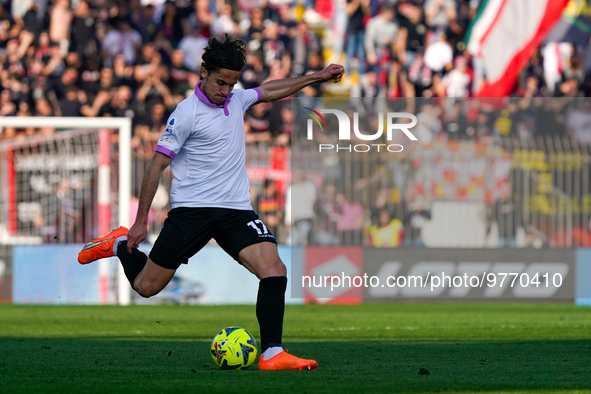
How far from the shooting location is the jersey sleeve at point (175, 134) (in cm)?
703

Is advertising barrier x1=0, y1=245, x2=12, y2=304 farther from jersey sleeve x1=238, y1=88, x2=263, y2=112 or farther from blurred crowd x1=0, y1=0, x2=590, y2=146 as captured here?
jersey sleeve x1=238, y1=88, x2=263, y2=112

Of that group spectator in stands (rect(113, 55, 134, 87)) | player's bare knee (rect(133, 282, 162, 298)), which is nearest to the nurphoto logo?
spectator in stands (rect(113, 55, 134, 87))

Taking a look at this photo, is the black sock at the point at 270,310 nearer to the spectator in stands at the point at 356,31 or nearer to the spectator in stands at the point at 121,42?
the spectator in stands at the point at 121,42

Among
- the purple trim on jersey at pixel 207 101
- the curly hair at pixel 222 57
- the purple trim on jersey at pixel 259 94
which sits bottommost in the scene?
the purple trim on jersey at pixel 207 101

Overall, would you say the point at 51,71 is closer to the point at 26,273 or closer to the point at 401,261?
the point at 26,273

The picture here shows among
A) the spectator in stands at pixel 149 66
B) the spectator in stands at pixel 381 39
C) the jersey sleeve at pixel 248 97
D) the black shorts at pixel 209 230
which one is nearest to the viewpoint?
the black shorts at pixel 209 230

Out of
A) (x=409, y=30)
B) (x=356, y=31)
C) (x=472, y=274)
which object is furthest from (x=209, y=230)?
(x=356, y=31)

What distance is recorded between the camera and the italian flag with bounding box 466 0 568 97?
67.7 ft

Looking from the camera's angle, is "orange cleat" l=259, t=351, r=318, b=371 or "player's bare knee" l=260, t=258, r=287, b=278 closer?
"orange cleat" l=259, t=351, r=318, b=371

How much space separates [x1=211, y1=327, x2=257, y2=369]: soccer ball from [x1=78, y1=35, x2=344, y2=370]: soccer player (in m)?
0.10

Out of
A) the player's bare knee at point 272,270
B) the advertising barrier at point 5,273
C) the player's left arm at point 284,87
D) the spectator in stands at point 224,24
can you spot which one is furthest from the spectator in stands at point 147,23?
the player's bare knee at point 272,270

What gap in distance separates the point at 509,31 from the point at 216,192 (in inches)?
593

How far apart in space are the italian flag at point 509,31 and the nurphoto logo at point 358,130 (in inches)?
172

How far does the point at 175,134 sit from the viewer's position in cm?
704
